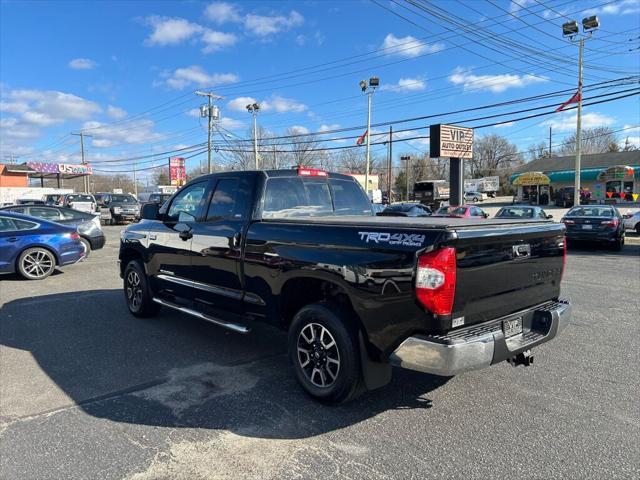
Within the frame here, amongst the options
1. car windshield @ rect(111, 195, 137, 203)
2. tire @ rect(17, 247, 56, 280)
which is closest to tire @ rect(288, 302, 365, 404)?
tire @ rect(17, 247, 56, 280)

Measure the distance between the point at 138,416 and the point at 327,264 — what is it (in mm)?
1851

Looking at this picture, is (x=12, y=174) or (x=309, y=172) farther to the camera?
(x=12, y=174)

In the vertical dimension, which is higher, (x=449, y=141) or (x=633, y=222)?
(x=449, y=141)

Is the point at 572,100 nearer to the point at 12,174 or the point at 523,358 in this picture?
the point at 523,358

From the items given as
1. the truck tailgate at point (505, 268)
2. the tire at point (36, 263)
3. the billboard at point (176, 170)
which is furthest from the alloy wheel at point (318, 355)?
the billboard at point (176, 170)

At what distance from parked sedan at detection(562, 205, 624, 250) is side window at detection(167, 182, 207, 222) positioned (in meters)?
13.7

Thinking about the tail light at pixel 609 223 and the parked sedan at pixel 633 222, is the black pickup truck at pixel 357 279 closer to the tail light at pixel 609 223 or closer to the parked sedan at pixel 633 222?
the tail light at pixel 609 223

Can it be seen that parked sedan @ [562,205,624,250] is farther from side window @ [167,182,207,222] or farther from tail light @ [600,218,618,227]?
side window @ [167,182,207,222]

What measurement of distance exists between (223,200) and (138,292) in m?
2.37

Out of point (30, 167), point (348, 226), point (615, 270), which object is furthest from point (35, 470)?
point (30, 167)

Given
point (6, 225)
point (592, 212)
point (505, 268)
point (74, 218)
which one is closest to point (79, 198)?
point (74, 218)

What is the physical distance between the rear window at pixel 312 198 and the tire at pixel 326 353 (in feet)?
4.00

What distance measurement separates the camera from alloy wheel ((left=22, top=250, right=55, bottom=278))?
30.7 feet

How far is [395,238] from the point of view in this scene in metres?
3.10
